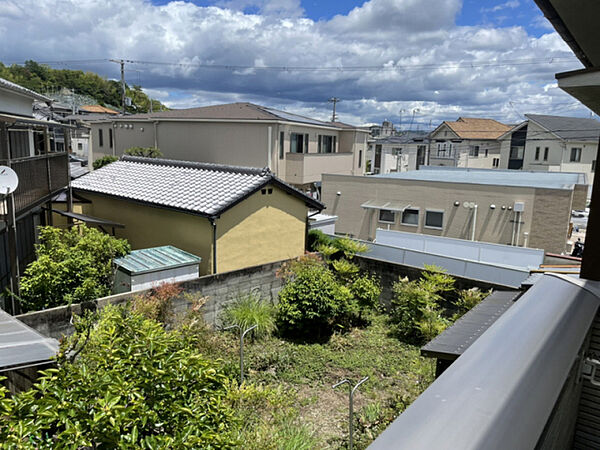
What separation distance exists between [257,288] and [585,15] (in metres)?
9.99

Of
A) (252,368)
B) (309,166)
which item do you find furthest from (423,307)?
(309,166)

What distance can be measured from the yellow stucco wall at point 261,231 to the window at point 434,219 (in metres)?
7.60

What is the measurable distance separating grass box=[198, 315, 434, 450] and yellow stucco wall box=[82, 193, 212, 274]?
8.84 feet

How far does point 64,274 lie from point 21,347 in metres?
4.20

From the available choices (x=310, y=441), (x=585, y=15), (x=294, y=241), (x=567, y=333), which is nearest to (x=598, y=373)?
(x=567, y=333)

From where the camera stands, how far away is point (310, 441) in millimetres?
6211

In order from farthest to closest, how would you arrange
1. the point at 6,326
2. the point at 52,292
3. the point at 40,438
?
the point at 52,292 → the point at 6,326 → the point at 40,438

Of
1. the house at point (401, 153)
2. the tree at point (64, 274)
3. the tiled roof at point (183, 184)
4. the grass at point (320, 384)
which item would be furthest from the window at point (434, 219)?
the house at point (401, 153)

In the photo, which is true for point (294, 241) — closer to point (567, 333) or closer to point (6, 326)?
point (6, 326)

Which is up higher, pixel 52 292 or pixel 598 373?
pixel 598 373

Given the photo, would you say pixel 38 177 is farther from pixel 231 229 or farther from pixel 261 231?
pixel 261 231

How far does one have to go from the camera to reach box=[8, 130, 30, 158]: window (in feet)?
37.5

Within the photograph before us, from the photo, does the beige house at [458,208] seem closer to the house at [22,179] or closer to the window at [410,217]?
the window at [410,217]

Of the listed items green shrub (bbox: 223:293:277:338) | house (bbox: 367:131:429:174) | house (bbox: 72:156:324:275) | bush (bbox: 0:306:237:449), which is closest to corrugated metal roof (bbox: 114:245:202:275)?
house (bbox: 72:156:324:275)
